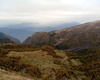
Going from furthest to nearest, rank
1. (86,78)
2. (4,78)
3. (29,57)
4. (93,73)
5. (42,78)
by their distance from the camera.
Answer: (29,57), (93,73), (86,78), (42,78), (4,78)

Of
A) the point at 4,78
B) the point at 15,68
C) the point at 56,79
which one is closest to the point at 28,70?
the point at 15,68

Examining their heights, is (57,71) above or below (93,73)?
above

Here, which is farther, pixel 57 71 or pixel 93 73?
pixel 93 73

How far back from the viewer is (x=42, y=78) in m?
52.7

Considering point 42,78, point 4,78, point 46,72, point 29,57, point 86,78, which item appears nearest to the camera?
point 4,78

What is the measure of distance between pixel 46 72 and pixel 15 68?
1317cm

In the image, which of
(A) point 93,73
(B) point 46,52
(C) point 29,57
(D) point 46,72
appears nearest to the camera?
(D) point 46,72

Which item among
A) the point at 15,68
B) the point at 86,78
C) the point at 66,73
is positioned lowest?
the point at 86,78

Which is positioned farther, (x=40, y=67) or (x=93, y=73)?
(x=93, y=73)

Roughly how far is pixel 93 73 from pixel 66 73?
682 inches

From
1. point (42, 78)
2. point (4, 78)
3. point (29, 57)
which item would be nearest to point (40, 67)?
point (42, 78)

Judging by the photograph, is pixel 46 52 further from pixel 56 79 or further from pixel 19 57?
pixel 56 79

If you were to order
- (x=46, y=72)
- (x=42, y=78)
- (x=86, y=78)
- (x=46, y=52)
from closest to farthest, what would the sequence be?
(x=42, y=78) < (x=46, y=72) < (x=86, y=78) < (x=46, y=52)

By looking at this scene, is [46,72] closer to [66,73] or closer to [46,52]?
[66,73]
